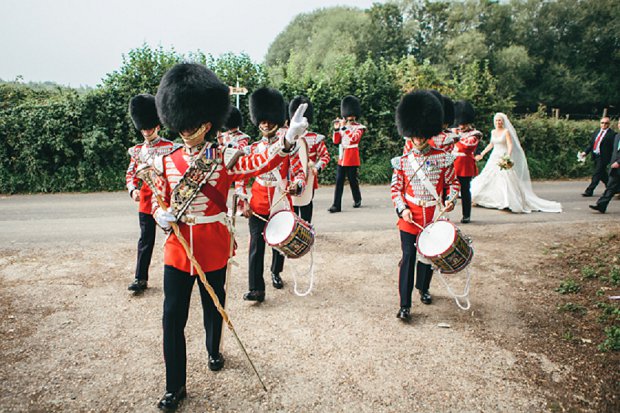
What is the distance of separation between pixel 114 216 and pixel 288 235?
6.02 m

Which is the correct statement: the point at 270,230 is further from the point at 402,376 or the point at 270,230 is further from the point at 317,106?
the point at 317,106

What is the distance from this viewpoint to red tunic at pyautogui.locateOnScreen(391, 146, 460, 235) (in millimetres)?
4355

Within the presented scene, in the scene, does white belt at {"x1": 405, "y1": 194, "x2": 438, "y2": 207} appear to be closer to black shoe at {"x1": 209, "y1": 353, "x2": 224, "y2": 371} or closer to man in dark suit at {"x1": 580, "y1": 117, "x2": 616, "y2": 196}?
black shoe at {"x1": 209, "y1": 353, "x2": 224, "y2": 371}

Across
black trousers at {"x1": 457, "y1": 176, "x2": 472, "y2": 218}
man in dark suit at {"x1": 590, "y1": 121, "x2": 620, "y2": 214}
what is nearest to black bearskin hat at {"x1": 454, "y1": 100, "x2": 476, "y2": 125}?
black trousers at {"x1": 457, "y1": 176, "x2": 472, "y2": 218}

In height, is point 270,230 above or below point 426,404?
above

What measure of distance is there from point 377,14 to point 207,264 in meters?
49.5

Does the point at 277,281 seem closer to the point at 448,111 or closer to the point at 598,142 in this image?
the point at 448,111

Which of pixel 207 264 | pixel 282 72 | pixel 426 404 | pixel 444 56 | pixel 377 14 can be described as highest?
pixel 377 14

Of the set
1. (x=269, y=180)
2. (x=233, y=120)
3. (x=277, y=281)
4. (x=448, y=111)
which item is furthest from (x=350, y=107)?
(x=277, y=281)

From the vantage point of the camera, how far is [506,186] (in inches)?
364

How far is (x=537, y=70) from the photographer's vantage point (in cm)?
4278

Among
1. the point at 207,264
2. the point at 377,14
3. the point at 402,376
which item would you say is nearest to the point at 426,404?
the point at 402,376

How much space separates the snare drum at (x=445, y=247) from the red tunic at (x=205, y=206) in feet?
5.52

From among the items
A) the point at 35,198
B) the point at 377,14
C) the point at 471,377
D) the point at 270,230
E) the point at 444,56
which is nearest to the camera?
the point at 471,377
